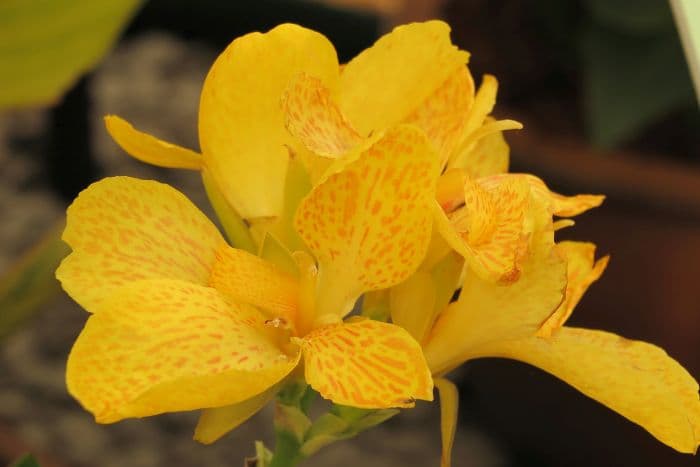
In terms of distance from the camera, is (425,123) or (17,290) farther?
(17,290)

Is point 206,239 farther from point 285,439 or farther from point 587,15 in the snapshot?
point 587,15

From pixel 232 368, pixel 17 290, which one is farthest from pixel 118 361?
pixel 17 290

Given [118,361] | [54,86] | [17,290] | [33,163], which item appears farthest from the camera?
[33,163]

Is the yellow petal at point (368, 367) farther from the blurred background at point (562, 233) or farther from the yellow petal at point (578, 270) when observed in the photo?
the blurred background at point (562, 233)

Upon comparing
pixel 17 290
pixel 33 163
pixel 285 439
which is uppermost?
pixel 285 439

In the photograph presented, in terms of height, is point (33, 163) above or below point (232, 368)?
below

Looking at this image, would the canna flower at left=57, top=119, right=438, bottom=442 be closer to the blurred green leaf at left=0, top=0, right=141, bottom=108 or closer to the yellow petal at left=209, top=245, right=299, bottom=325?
the yellow petal at left=209, top=245, right=299, bottom=325

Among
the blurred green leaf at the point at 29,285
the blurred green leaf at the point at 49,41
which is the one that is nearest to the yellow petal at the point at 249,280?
the blurred green leaf at the point at 29,285

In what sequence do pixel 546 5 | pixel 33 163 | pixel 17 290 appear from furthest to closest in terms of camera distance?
1. pixel 33 163
2. pixel 546 5
3. pixel 17 290
